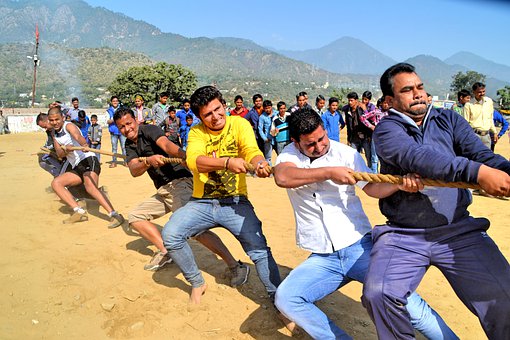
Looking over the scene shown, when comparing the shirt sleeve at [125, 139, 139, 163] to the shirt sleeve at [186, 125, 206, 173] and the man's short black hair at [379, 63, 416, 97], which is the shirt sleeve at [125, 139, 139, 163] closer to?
the shirt sleeve at [186, 125, 206, 173]

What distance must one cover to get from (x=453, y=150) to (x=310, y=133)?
2.88 ft

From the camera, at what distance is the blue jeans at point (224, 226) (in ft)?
10.7

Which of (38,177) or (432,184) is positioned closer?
(432,184)

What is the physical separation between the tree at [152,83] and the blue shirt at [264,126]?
36.0 metres

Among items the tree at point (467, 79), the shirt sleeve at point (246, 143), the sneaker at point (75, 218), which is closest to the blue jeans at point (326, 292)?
the shirt sleeve at point (246, 143)

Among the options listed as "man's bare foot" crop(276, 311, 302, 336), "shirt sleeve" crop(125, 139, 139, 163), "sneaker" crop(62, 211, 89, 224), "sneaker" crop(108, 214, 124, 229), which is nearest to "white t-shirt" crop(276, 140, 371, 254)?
"man's bare foot" crop(276, 311, 302, 336)

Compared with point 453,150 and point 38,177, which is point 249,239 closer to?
point 453,150

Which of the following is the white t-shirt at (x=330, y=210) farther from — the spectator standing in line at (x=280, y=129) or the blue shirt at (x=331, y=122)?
the spectator standing in line at (x=280, y=129)

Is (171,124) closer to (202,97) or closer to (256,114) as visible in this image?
(256,114)

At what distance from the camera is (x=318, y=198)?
274 centimetres

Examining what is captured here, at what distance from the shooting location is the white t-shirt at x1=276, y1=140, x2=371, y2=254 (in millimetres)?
2703

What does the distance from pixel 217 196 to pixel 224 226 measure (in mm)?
272

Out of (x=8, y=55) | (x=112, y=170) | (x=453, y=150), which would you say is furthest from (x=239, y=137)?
(x=8, y=55)

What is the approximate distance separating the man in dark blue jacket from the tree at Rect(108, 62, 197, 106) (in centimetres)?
4275
